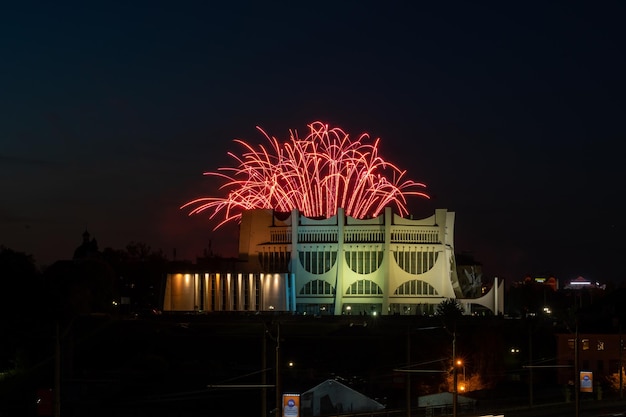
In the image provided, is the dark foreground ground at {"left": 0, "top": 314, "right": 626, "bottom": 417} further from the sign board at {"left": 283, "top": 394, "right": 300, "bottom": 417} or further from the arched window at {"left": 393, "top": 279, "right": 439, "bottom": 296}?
the sign board at {"left": 283, "top": 394, "right": 300, "bottom": 417}

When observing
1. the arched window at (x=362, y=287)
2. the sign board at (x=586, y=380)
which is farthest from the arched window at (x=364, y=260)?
the sign board at (x=586, y=380)

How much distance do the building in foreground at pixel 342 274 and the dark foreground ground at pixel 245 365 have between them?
701cm

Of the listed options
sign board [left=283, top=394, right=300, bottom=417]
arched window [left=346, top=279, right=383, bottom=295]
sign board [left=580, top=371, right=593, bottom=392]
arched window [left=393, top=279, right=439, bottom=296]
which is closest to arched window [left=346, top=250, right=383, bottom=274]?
arched window [left=346, top=279, right=383, bottom=295]

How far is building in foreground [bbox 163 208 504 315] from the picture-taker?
384 ft

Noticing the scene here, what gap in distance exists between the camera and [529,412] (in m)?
59.0

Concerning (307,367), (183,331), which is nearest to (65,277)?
(183,331)

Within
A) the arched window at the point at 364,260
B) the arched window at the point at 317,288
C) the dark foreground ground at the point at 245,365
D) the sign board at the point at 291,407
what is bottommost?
the dark foreground ground at the point at 245,365

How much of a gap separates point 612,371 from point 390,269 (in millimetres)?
36977

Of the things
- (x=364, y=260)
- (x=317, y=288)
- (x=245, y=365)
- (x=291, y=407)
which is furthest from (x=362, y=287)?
(x=291, y=407)

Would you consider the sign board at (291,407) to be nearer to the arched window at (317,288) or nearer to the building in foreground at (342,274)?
the building in foreground at (342,274)

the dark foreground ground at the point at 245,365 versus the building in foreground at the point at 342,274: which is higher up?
the building in foreground at the point at 342,274

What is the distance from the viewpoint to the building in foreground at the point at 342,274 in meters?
117

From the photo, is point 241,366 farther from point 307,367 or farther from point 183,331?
point 183,331

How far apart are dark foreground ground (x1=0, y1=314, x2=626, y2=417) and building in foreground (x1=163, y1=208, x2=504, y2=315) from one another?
7008 mm
